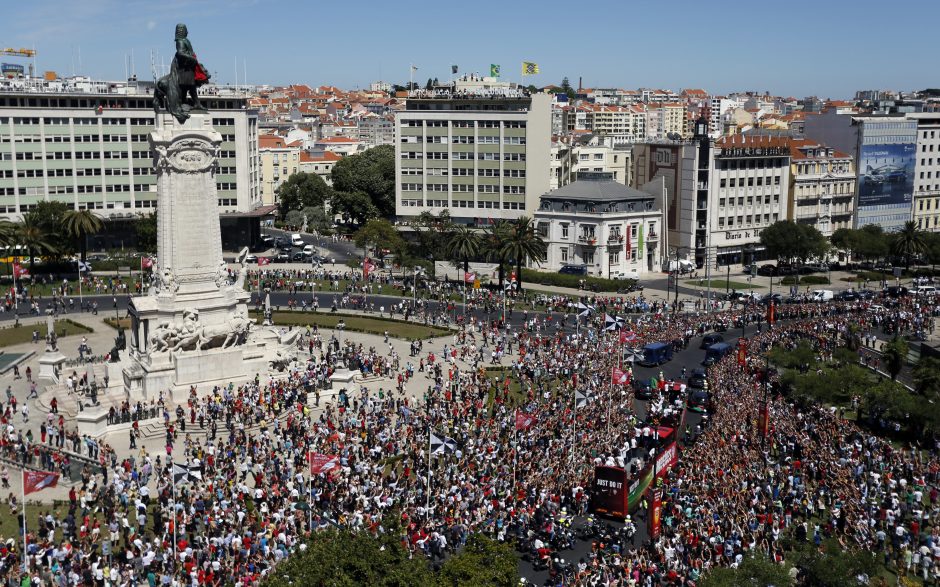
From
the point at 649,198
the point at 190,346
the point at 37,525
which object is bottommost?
the point at 37,525

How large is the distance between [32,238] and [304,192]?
53991 mm

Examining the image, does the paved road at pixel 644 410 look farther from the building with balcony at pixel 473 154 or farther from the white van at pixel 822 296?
the building with balcony at pixel 473 154

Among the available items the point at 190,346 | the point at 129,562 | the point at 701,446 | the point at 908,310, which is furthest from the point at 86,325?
the point at 908,310

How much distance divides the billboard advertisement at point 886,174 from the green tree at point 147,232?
83.1m

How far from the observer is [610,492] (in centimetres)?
3888

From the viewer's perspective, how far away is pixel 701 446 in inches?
1750

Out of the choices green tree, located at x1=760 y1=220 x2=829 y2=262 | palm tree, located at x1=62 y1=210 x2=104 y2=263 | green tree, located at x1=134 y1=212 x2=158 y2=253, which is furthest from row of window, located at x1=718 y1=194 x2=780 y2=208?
palm tree, located at x1=62 y1=210 x2=104 y2=263

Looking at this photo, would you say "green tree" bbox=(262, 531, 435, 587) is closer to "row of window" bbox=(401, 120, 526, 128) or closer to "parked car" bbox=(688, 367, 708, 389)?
"parked car" bbox=(688, 367, 708, 389)

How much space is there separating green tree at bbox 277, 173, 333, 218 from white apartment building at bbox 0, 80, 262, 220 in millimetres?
25124

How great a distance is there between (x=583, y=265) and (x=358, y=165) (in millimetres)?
44796

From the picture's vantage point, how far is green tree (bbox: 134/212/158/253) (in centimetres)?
10362

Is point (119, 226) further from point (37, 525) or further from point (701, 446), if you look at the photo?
point (701, 446)

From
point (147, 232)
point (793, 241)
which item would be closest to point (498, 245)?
point (793, 241)

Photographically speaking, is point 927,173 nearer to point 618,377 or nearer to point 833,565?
point 618,377
